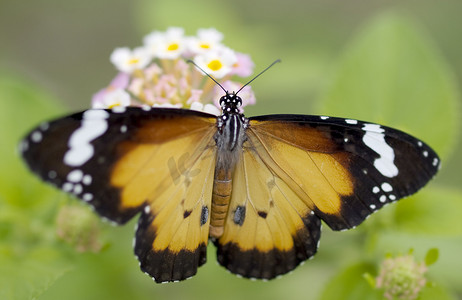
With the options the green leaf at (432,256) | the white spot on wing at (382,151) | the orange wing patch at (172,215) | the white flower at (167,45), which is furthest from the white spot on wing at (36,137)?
the green leaf at (432,256)

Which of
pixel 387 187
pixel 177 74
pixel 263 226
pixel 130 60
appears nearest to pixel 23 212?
pixel 130 60

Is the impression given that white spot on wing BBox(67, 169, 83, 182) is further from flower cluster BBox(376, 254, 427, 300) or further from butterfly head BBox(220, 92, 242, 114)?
flower cluster BBox(376, 254, 427, 300)

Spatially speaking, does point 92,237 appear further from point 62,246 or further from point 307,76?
point 307,76

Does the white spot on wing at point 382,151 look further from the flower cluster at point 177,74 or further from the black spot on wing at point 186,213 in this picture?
the black spot on wing at point 186,213

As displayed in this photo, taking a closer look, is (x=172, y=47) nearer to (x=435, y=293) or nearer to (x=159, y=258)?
(x=159, y=258)

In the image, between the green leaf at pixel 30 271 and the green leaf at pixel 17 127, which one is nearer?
the green leaf at pixel 30 271

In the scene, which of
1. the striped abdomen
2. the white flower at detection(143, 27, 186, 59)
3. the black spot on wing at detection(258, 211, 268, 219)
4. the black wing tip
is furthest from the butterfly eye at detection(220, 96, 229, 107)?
the black wing tip
